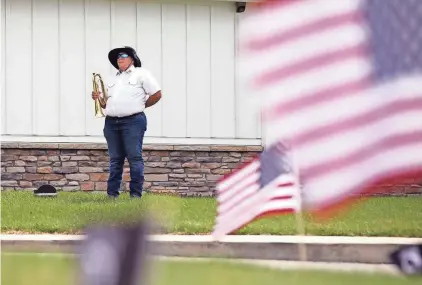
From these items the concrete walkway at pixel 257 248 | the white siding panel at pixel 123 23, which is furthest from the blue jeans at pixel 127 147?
the concrete walkway at pixel 257 248

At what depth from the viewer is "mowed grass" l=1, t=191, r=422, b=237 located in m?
6.88

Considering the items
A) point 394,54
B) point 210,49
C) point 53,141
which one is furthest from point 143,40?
point 394,54

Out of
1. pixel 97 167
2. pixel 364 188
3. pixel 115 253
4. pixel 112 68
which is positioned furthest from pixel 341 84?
pixel 112 68

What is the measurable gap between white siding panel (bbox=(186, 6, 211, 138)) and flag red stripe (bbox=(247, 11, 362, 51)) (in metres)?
9.95

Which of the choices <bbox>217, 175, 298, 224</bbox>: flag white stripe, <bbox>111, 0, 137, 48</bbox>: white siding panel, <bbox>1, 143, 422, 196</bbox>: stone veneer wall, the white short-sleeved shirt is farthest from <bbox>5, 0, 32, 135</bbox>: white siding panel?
<bbox>217, 175, 298, 224</bbox>: flag white stripe

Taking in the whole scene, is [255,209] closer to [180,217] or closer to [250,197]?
[250,197]

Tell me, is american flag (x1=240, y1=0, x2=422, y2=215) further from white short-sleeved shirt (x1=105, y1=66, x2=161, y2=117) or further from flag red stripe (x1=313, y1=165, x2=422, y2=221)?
white short-sleeved shirt (x1=105, y1=66, x2=161, y2=117)

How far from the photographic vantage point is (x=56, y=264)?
522 cm

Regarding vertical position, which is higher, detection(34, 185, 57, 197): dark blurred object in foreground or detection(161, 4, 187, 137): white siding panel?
detection(161, 4, 187, 137): white siding panel

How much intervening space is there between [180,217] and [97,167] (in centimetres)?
446

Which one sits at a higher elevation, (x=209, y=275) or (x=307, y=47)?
(x=307, y=47)

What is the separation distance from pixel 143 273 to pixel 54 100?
34.7 feet

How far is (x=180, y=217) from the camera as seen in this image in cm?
787

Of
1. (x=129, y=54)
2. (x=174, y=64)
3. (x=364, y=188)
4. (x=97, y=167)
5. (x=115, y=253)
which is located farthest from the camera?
(x=174, y=64)
